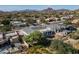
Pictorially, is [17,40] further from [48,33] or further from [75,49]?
[75,49]

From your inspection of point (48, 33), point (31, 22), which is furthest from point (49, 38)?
point (31, 22)

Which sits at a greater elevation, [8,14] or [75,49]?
[8,14]

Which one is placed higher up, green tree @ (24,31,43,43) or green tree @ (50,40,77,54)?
green tree @ (24,31,43,43)

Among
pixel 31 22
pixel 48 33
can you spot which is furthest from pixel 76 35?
pixel 31 22

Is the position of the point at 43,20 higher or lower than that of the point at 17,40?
higher

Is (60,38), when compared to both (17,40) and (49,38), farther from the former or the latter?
(17,40)

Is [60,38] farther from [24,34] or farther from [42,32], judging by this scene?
[24,34]

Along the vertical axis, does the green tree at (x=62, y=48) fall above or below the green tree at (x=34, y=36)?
below
